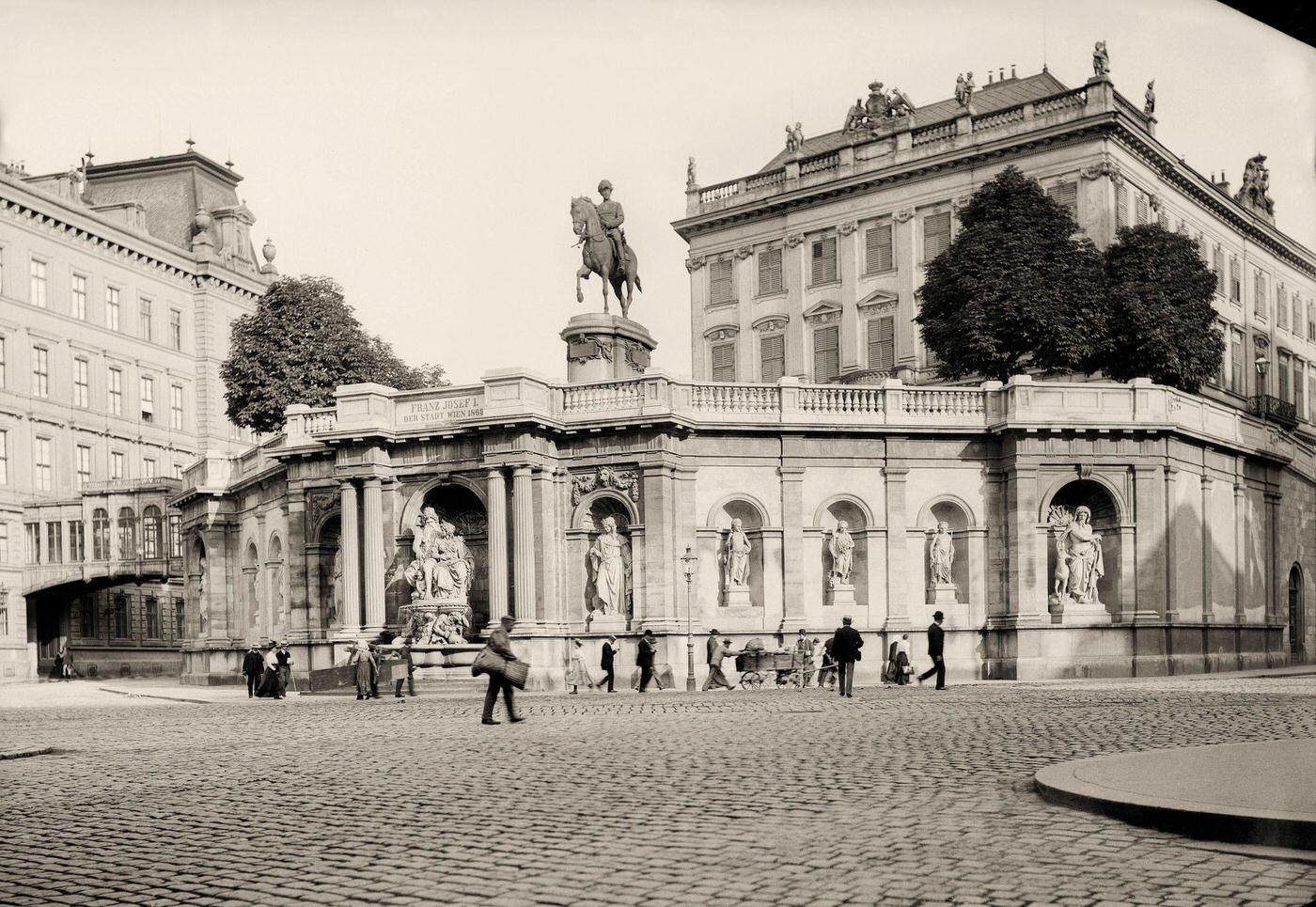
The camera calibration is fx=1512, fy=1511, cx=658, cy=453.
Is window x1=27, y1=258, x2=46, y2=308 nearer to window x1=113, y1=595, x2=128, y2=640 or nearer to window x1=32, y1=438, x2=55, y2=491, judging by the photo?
window x1=32, y1=438, x2=55, y2=491

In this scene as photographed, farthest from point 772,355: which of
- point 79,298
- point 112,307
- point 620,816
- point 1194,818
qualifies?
point 1194,818

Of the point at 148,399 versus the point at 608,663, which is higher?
the point at 148,399

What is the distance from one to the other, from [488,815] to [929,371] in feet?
177

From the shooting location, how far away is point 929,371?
64.6 meters

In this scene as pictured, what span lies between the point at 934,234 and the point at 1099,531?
28.4m

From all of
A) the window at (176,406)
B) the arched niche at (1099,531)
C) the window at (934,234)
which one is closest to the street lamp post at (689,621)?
the arched niche at (1099,531)

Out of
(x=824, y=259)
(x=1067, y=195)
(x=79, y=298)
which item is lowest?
(x=79, y=298)

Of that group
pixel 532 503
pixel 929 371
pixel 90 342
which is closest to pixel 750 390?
pixel 532 503

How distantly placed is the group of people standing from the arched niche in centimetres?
1995

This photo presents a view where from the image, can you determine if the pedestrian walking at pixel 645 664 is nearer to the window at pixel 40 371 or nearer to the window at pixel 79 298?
the window at pixel 40 371

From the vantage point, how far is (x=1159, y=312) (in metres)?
52.5

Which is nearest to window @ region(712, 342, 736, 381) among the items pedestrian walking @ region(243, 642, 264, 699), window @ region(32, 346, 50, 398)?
window @ region(32, 346, 50, 398)

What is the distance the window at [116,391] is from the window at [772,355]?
106 feet

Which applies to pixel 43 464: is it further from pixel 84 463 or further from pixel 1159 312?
pixel 1159 312
